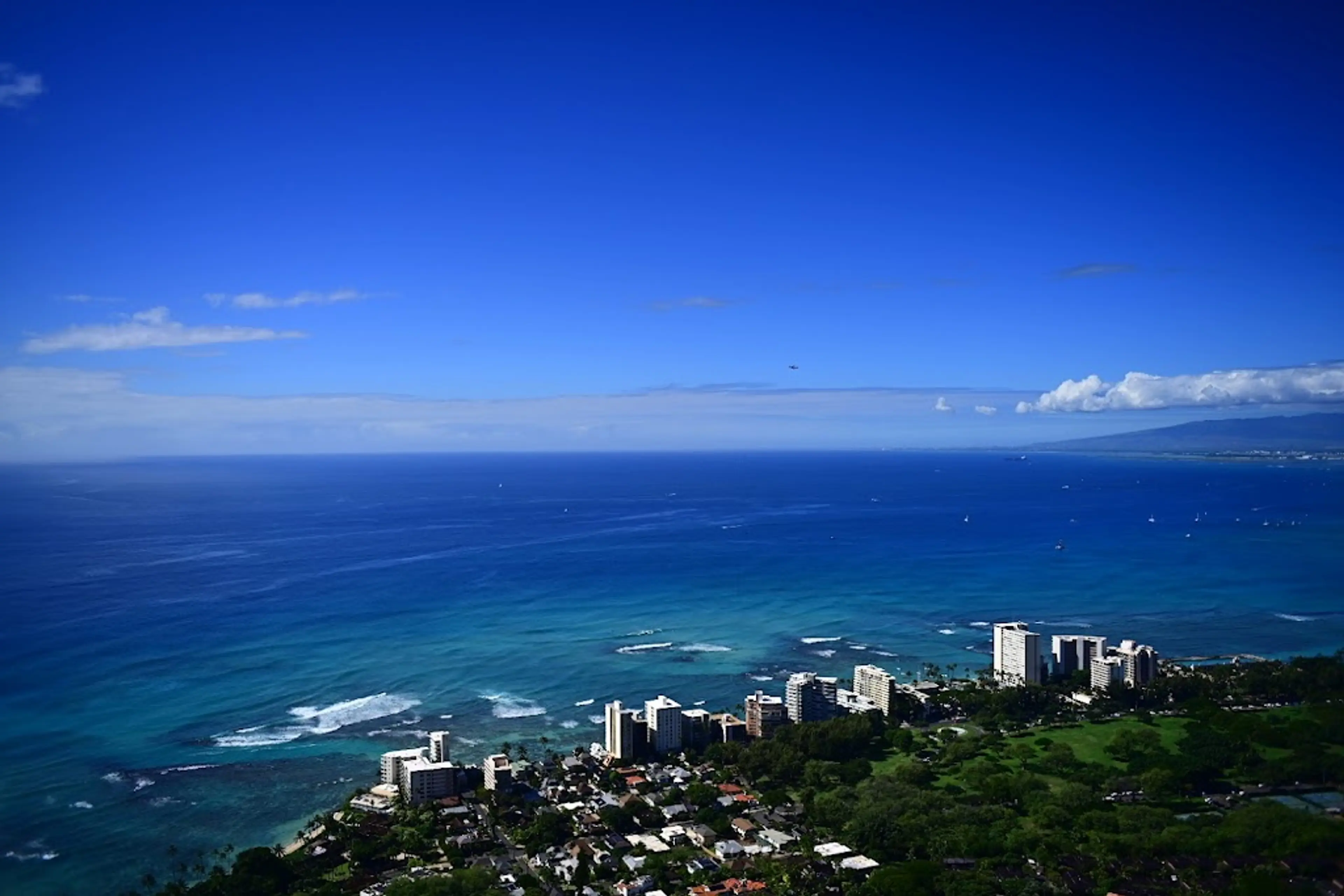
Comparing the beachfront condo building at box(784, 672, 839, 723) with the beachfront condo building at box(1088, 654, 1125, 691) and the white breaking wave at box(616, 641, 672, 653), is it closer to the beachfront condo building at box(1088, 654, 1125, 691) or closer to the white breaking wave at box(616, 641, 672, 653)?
the white breaking wave at box(616, 641, 672, 653)

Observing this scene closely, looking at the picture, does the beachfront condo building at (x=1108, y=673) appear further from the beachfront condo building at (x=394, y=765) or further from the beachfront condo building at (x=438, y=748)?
the beachfront condo building at (x=394, y=765)

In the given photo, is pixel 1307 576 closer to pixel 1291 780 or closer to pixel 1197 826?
pixel 1291 780

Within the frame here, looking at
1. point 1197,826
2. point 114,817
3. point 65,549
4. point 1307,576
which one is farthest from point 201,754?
point 1307,576

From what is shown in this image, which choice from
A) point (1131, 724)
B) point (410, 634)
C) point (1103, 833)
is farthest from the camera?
point (410, 634)

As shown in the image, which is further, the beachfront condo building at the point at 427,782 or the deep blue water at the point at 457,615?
the deep blue water at the point at 457,615

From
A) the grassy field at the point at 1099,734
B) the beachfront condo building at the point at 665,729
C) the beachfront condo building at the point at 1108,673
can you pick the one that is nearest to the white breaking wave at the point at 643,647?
the beachfront condo building at the point at 665,729
